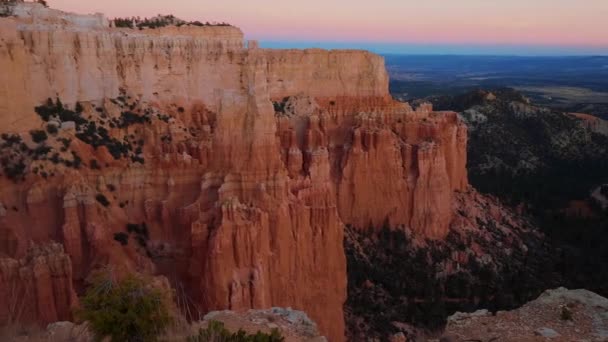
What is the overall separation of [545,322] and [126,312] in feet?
29.1

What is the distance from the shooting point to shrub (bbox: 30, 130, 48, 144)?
22.1m

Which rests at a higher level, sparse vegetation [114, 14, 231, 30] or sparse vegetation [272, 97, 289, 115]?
sparse vegetation [114, 14, 231, 30]

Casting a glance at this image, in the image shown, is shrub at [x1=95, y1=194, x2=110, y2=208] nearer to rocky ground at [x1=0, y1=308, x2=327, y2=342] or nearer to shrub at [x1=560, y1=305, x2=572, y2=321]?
rocky ground at [x1=0, y1=308, x2=327, y2=342]

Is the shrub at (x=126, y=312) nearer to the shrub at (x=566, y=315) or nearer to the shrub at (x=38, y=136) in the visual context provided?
the shrub at (x=566, y=315)

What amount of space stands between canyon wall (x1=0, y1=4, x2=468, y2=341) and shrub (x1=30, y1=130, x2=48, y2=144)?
168 mm

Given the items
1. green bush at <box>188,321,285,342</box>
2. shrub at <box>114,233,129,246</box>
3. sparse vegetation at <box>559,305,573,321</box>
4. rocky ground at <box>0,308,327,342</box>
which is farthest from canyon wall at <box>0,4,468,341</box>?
sparse vegetation at <box>559,305,573,321</box>

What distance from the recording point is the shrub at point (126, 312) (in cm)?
889

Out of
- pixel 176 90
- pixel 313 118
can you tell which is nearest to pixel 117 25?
pixel 176 90

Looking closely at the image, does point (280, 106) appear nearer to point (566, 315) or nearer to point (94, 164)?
point (94, 164)

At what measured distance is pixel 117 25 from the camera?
35281 millimetres

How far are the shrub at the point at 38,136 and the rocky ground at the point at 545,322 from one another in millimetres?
17407

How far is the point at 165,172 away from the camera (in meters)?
23.4

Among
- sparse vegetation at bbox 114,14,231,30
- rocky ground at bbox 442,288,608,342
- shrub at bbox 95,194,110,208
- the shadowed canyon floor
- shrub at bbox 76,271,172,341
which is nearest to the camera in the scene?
shrub at bbox 76,271,172,341

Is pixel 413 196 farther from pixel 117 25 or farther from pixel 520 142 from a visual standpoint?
pixel 520 142
